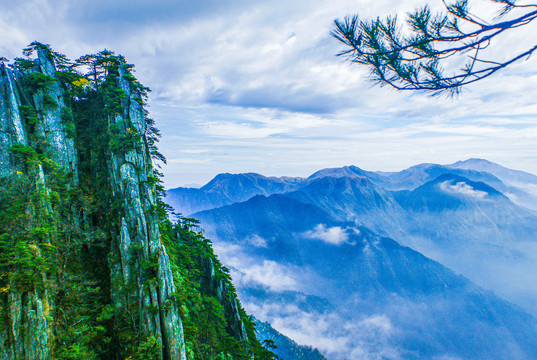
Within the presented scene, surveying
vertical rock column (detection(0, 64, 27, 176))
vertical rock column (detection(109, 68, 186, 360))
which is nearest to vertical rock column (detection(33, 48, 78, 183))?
vertical rock column (detection(0, 64, 27, 176))

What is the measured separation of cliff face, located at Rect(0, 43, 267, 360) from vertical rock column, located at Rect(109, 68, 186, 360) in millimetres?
84

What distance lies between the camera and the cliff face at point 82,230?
14.6 meters

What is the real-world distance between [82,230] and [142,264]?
7971 mm

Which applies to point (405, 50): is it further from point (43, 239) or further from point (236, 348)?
point (236, 348)

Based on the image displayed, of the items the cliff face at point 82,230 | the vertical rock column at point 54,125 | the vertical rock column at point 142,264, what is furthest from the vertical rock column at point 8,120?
the vertical rock column at point 142,264

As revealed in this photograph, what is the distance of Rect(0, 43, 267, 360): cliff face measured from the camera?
1463 centimetres

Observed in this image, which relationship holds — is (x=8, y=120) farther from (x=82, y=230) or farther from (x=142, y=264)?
(x=142, y=264)

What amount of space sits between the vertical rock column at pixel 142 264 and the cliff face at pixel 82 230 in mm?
84

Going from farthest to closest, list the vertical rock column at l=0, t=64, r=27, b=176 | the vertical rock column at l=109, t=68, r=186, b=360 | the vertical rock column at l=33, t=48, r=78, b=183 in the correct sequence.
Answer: the vertical rock column at l=33, t=48, r=78, b=183 → the vertical rock column at l=0, t=64, r=27, b=176 → the vertical rock column at l=109, t=68, r=186, b=360

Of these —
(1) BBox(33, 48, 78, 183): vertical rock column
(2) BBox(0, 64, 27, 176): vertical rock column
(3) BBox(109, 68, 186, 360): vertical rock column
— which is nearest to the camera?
(3) BBox(109, 68, 186, 360): vertical rock column

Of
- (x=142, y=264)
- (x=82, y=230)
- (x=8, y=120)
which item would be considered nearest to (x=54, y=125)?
(x=8, y=120)

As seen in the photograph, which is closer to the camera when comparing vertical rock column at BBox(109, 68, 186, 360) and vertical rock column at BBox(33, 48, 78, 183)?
vertical rock column at BBox(109, 68, 186, 360)

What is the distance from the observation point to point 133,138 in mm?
27188

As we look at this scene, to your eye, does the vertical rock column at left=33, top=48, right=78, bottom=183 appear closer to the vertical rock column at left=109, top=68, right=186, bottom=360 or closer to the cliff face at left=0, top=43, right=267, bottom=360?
the cliff face at left=0, top=43, right=267, bottom=360
